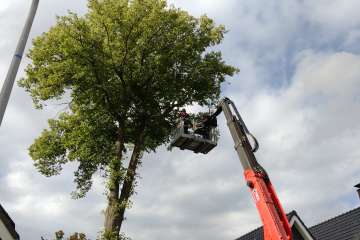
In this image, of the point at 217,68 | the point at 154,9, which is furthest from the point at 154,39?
the point at 217,68

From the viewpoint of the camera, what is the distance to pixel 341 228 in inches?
928

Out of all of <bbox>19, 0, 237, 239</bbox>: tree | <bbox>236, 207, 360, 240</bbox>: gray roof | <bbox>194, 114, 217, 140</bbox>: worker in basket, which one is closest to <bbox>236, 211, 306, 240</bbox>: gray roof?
<bbox>236, 207, 360, 240</bbox>: gray roof

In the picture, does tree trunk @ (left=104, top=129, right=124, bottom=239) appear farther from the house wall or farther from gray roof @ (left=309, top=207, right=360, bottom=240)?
gray roof @ (left=309, top=207, right=360, bottom=240)

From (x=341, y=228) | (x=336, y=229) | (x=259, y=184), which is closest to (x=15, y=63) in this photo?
(x=259, y=184)

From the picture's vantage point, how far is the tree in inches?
650

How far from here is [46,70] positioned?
689 inches

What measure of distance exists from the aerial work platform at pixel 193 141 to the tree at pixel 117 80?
3.11 m

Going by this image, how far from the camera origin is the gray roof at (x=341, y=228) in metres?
22.6

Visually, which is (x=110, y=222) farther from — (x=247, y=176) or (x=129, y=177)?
(x=247, y=176)

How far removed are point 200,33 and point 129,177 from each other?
7424 millimetres

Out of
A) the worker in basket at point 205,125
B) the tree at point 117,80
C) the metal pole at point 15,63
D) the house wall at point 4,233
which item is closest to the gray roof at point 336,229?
the tree at point 117,80

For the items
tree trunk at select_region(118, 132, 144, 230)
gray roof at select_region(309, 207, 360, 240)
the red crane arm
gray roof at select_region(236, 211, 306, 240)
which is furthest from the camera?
gray roof at select_region(236, 211, 306, 240)

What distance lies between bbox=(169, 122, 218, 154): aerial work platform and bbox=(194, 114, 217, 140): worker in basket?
0.42ft

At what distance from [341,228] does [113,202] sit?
46.3ft
